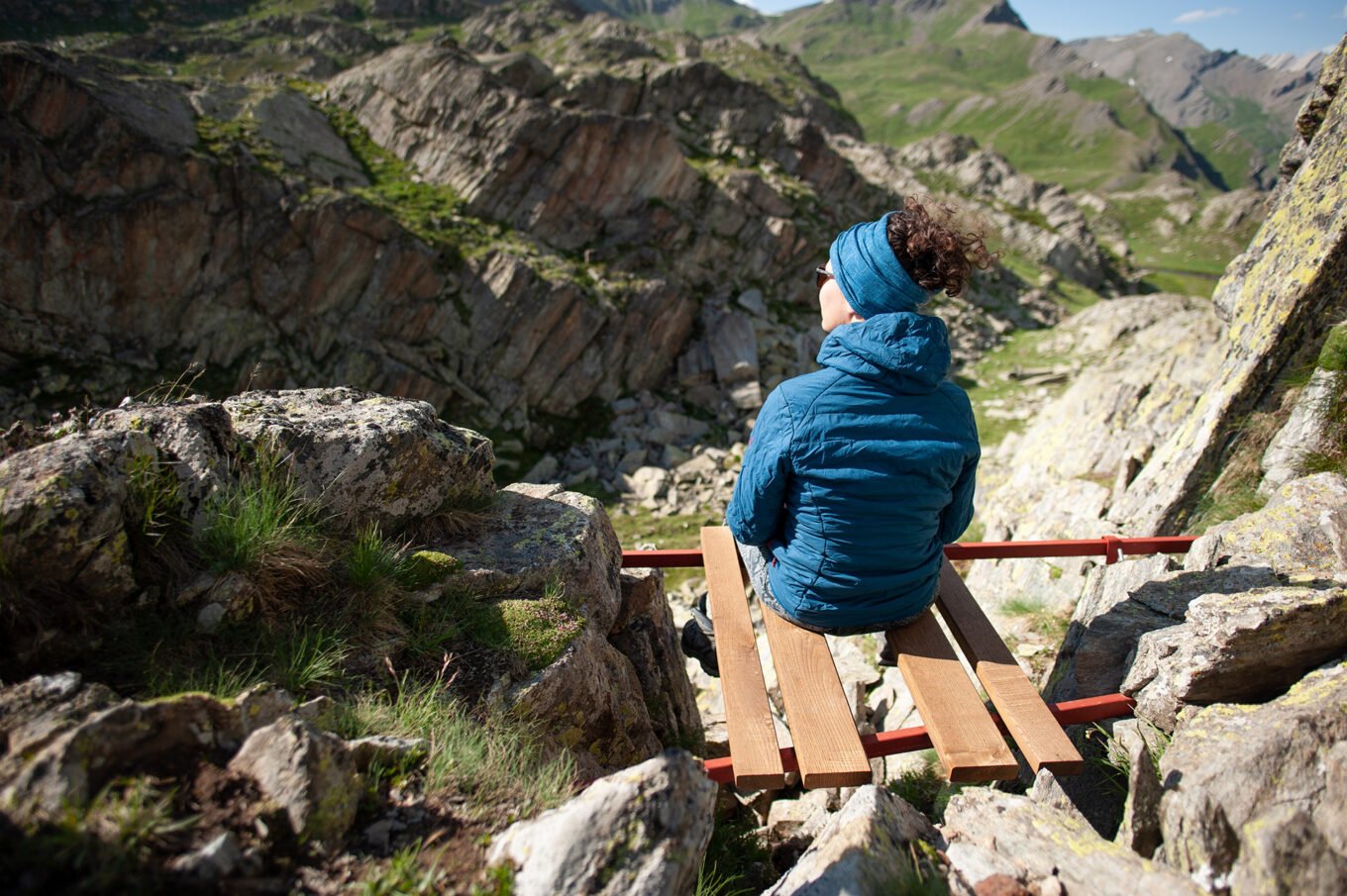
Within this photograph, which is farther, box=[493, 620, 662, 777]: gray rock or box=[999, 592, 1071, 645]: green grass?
box=[999, 592, 1071, 645]: green grass

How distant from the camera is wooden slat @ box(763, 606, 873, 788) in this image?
11.7 feet

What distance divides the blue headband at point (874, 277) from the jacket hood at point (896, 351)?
113mm

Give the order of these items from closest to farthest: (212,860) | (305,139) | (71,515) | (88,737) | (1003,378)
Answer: (212,860) → (88,737) → (71,515) → (305,139) → (1003,378)

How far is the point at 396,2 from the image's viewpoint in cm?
6719

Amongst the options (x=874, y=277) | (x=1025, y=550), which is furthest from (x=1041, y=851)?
(x=874, y=277)

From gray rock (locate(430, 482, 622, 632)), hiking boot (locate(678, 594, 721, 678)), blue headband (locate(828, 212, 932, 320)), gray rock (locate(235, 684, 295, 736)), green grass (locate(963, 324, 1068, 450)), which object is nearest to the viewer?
gray rock (locate(235, 684, 295, 736))

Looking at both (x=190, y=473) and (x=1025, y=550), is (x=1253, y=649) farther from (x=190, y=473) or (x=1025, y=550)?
(x=190, y=473)

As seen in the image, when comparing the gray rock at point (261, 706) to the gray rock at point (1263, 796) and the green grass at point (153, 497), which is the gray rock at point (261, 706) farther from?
the gray rock at point (1263, 796)

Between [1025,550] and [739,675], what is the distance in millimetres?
3199

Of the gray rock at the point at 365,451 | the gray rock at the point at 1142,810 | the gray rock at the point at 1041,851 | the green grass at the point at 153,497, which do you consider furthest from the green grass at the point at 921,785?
the green grass at the point at 153,497

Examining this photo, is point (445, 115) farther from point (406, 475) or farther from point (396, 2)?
point (396, 2)

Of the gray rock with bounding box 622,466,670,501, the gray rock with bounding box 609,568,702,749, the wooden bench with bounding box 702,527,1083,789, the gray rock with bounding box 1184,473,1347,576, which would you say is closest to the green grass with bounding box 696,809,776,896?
the gray rock with bounding box 609,568,702,749

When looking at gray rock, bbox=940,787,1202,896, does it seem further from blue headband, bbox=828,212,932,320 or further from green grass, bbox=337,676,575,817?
blue headband, bbox=828,212,932,320

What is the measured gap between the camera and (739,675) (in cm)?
424
